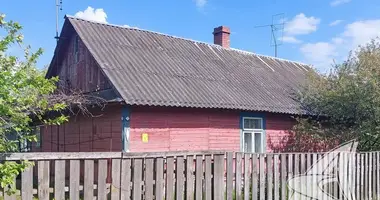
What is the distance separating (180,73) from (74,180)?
8.10m

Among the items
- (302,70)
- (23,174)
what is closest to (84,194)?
(23,174)

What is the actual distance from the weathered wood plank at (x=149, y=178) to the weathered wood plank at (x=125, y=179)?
0.80 ft

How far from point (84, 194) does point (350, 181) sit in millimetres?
5745

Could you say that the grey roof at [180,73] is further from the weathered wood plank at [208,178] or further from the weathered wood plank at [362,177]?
the weathered wood plank at [362,177]

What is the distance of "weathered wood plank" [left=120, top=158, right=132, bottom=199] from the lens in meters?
5.16

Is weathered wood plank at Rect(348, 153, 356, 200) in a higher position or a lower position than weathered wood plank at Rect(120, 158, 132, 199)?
lower

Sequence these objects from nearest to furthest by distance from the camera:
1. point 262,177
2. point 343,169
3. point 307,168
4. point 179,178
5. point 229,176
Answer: point 179,178 < point 229,176 < point 262,177 < point 307,168 < point 343,169

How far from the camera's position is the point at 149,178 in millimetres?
5438

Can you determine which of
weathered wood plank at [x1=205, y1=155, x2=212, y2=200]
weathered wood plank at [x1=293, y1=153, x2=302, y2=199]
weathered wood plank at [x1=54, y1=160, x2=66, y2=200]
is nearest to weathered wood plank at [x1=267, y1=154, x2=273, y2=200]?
weathered wood plank at [x1=293, y1=153, x2=302, y2=199]

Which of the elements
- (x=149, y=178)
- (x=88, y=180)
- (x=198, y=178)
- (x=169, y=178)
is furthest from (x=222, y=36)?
(x=88, y=180)

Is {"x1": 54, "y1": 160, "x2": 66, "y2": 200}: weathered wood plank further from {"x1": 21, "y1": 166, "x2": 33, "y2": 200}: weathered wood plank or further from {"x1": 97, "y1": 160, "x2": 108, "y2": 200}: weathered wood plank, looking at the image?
{"x1": 97, "y1": 160, "x2": 108, "y2": 200}: weathered wood plank

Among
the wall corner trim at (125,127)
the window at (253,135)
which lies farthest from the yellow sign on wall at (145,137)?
the window at (253,135)

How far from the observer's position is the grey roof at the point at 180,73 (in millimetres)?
10719

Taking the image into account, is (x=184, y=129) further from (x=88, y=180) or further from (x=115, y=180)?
(x=88, y=180)
